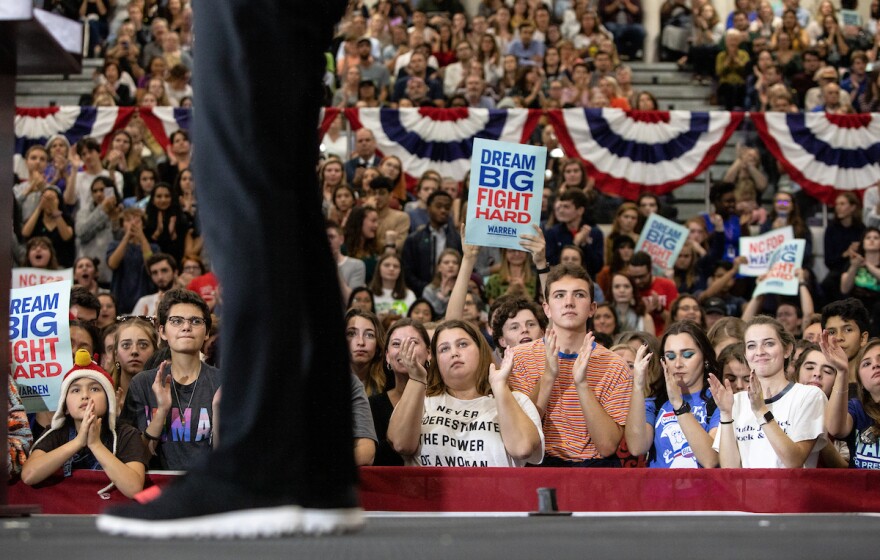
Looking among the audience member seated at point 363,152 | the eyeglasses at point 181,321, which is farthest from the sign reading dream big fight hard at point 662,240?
the eyeglasses at point 181,321

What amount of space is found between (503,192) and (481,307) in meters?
1.62

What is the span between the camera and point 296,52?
182 cm

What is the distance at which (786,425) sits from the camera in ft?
16.4

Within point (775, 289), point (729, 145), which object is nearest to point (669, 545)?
point (775, 289)

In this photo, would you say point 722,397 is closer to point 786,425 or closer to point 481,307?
point 786,425

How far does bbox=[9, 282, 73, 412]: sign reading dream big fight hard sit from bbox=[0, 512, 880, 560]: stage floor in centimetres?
355

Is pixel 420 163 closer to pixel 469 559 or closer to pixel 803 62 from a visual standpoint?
pixel 803 62

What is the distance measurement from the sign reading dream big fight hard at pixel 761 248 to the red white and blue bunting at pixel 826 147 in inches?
88.1

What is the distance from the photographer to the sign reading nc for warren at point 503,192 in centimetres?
630

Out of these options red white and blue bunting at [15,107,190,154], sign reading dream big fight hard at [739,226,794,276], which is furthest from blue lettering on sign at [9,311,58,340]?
sign reading dream big fight hard at [739,226,794,276]

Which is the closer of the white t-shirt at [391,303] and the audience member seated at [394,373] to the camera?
the audience member seated at [394,373]

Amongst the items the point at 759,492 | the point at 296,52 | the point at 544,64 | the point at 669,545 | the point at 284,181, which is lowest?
the point at 759,492

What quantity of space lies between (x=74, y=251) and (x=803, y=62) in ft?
27.6

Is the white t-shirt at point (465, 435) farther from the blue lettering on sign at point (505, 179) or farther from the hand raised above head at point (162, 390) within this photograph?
the blue lettering on sign at point (505, 179)
